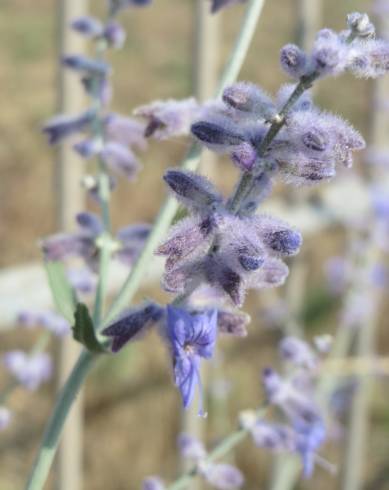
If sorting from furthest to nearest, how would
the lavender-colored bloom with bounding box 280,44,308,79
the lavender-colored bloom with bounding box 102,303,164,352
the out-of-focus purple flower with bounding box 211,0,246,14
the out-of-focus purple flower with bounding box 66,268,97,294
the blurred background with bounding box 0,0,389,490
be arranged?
the blurred background with bounding box 0,0,389,490
the out-of-focus purple flower with bounding box 66,268,97,294
the out-of-focus purple flower with bounding box 211,0,246,14
the lavender-colored bloom with bounding box 102,303,164,352
the lavender-colored bloom with bounding box 280,44,308,79

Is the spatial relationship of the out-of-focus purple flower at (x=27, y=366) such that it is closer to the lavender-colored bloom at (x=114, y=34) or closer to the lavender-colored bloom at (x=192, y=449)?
the lavender-colored bloom at (x=192, y=449)

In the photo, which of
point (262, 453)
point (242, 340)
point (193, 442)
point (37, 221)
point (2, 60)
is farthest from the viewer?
point (2, 60)

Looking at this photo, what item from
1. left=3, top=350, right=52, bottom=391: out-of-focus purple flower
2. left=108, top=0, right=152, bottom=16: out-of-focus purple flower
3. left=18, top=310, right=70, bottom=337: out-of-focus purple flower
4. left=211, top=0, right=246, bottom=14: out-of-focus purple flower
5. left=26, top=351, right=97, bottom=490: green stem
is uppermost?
left=211, top=0, right=246, bottom=14: out-of-focus purple flower

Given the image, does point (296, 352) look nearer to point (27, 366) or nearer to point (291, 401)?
point (291, 401)

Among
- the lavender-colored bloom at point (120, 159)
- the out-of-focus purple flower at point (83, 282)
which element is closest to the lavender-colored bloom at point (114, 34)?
the lavender-colored bloom at point (120, 159)

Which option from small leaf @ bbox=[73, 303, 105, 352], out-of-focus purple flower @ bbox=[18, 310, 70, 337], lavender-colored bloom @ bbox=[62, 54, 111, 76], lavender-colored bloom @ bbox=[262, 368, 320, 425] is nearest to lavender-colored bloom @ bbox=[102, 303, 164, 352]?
small leaf @ bbox=[73, 303, 105, 352]

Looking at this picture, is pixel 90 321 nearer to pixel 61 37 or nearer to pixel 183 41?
pixel 61 37

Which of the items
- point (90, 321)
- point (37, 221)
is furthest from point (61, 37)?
point (37, 221)

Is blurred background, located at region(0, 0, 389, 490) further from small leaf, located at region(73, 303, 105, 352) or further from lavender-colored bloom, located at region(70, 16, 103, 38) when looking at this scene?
small leaf, located at region(73, 303, 105, 352)
